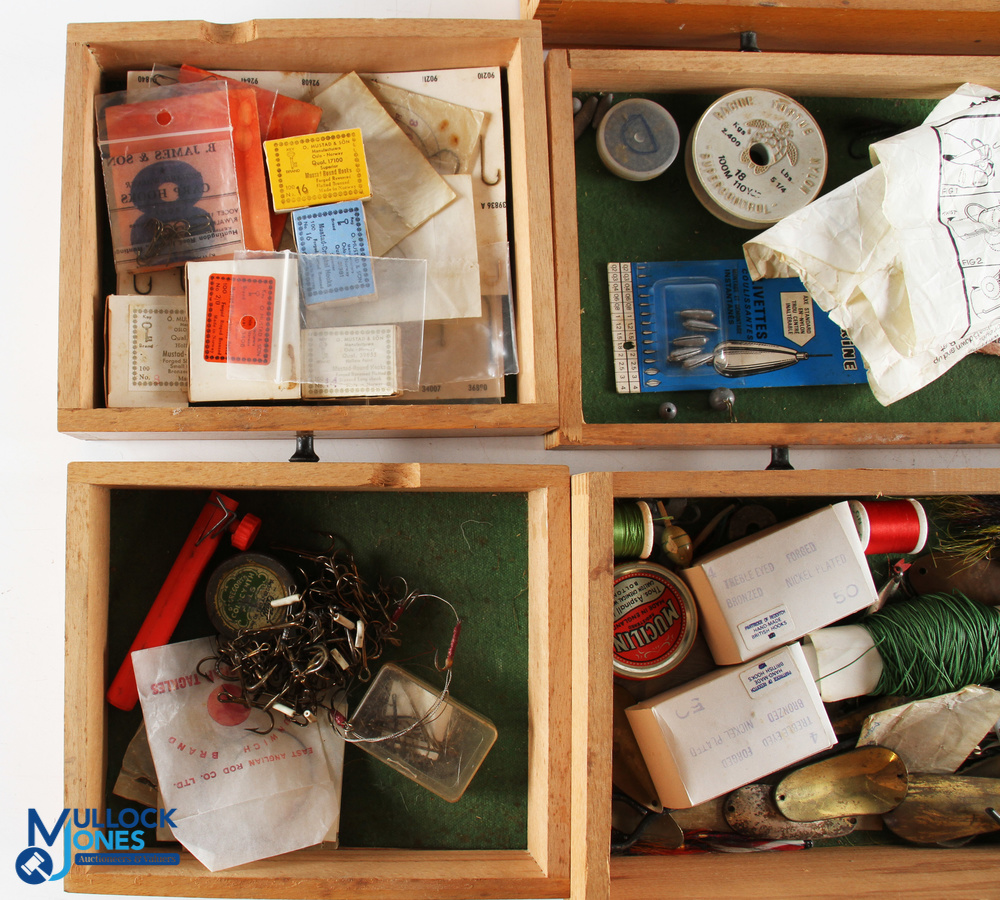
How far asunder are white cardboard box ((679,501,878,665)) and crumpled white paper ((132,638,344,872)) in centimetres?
54

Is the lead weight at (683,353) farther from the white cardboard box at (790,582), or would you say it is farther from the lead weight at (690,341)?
the white cardboard box at (790,582)

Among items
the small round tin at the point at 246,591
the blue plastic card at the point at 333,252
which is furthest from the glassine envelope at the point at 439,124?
the small round tin at the point at 246,591

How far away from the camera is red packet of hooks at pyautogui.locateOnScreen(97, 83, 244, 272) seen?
0.92 m

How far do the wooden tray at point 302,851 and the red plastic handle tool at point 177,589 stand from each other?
3cm

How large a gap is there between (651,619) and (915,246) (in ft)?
1.92

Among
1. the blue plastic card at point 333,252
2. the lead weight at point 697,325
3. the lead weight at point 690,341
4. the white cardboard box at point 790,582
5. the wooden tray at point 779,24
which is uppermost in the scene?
the wooden tray at point 779,24

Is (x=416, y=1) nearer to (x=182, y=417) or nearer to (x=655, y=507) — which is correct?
(x=182, y=417)

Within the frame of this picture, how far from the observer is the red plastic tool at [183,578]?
36.0 inches

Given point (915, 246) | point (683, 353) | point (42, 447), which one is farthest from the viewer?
point (42, 447)

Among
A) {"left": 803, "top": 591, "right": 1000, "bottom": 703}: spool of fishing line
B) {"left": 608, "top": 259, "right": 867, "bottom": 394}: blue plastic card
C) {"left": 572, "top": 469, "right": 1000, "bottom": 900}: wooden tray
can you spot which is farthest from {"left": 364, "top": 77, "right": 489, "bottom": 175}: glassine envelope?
{"left": 803, "top": 591, "right": 1000, "bottom": 703}: spool of fishing line

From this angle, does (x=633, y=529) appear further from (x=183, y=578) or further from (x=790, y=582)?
(x=183, y=578)

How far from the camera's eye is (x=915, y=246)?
895 millimetres

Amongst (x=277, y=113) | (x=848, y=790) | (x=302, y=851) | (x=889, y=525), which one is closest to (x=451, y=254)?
(x=277, y=113)

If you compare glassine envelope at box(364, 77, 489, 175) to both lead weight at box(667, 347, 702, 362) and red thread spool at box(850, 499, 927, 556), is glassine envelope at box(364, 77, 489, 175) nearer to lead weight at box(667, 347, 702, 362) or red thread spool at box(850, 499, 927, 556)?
lead weight at box(667, 347, 702, 362)
